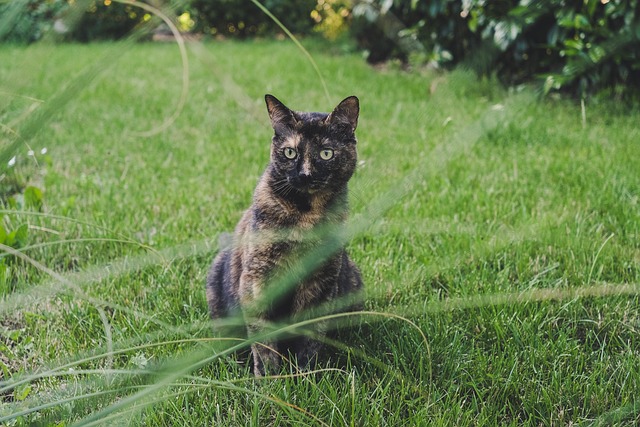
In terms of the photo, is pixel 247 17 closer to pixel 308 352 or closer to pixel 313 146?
pixel 313 146

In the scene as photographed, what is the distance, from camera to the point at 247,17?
1023cm

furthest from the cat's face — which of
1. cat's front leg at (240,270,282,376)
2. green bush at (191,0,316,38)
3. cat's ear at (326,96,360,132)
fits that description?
green bush at (191,0,316,38)

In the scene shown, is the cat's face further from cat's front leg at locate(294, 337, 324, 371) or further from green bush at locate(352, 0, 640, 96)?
green bush at locate(352, 0, 640, 96)

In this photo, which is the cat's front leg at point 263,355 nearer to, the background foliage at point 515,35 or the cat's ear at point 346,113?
the cat's ear at point 346,113

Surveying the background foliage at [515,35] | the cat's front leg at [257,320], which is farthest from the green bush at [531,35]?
the cat's front leg at [257,320]

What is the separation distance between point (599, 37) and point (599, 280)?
2802 mm

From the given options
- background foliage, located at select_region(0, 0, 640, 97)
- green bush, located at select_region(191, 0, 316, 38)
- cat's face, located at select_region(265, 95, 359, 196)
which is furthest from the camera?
green bush, located at select_region(191, 0, 316, 38)

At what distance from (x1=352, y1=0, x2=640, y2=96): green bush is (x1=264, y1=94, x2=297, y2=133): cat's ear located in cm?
200

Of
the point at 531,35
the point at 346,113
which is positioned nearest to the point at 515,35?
the point at 531,35

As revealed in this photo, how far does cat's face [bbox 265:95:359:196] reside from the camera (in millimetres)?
1802

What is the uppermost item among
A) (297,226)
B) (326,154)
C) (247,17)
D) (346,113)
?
(247,17)

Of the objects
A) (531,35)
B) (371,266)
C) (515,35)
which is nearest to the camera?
(371,266)

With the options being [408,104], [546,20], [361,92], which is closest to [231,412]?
[408,104]

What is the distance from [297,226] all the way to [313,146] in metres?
0.25
